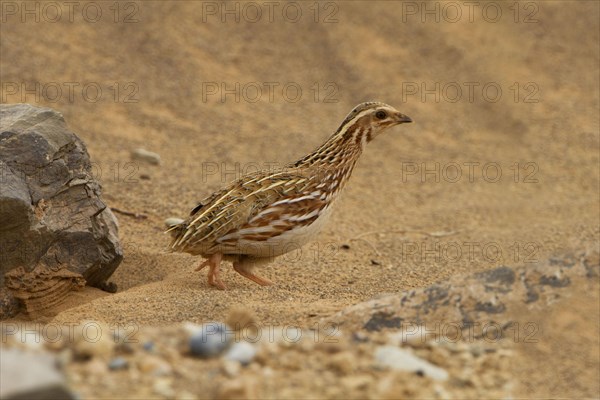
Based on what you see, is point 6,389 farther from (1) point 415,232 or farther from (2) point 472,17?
(2) point 472,17

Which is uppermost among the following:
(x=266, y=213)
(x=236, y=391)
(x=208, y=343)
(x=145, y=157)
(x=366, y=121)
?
(x=366, y=121)

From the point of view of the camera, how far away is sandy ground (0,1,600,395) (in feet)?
34.0

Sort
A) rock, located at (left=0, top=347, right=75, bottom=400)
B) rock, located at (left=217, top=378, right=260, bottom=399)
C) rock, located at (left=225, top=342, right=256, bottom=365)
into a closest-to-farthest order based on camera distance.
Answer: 1. rock, located at (left=0, top=347, right=75, bottom=400)
2. rock, located at (left=217, top=378, right=260, bottom=399)
3. rock, located at (left=225, top=342, right=256, bottom=365)

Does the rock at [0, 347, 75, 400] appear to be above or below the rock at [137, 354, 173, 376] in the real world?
above

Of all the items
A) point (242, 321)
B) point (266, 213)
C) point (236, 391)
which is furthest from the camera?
point (266, 213)

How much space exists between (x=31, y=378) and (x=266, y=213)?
3.98 m

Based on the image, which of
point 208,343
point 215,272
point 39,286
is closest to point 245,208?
point 215,272

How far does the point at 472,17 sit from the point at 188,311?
10.4 m

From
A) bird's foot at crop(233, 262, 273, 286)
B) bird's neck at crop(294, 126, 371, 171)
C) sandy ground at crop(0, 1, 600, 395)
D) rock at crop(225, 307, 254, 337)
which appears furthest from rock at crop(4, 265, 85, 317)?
rock at crop(225, 307, 254, 337)

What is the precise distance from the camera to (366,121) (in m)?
8.55

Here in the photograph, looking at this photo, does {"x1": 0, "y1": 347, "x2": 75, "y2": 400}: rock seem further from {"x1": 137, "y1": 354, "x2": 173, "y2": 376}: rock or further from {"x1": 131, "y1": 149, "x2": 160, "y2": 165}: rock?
{"x1": 131, "y1": 149, "x2": 160, "y2": 165}: rock

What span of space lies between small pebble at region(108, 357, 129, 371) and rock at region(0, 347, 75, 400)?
0.36m

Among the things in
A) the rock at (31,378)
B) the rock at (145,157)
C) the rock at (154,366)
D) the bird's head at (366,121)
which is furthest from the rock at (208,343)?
the rock at (145,157)

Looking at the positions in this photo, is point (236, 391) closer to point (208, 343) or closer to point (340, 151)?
point (208, 343)
